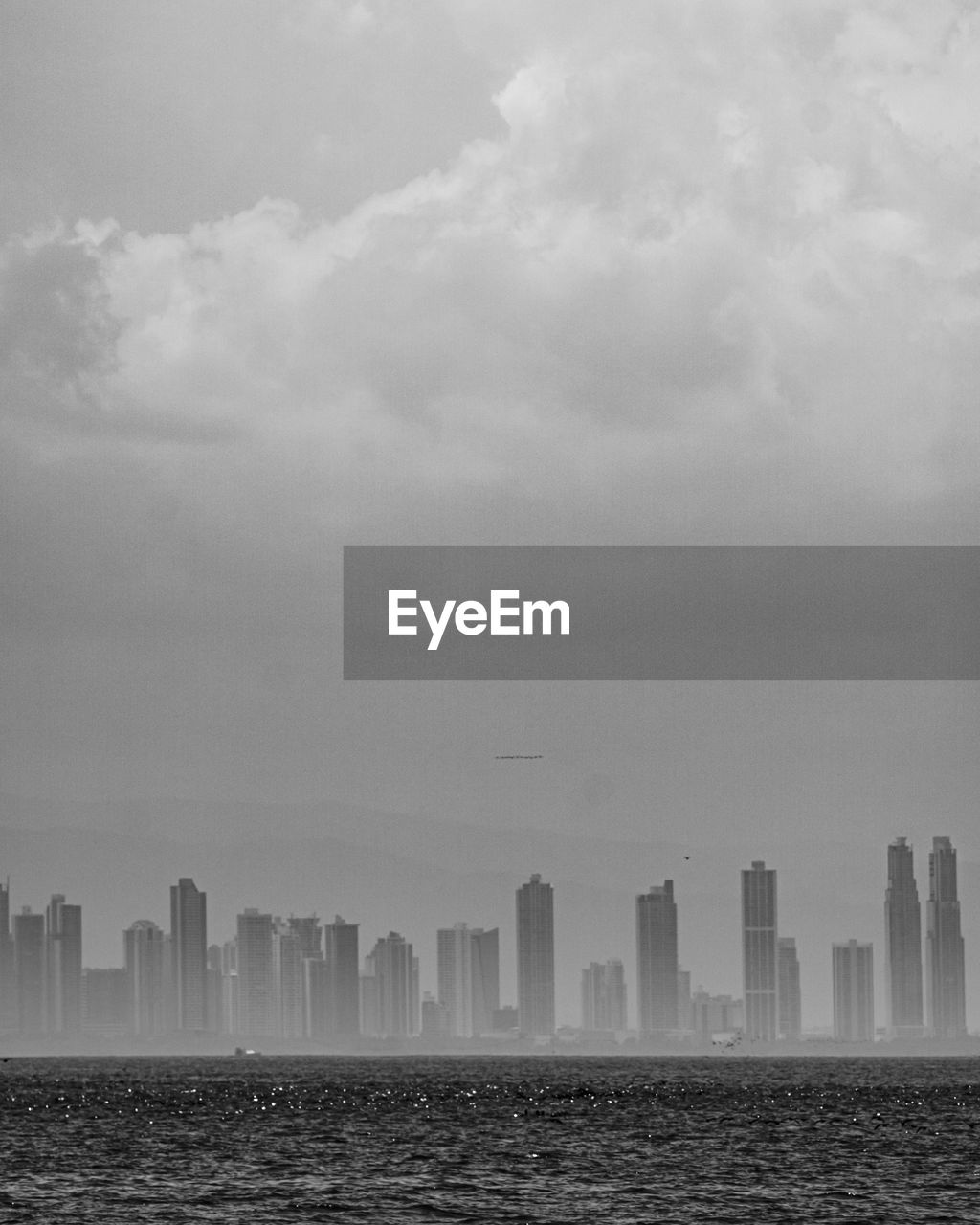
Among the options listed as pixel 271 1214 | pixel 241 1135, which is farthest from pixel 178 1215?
pixel 241 1135

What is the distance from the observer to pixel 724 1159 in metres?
138

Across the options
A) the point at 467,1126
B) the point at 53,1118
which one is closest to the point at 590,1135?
the point at 467,1126

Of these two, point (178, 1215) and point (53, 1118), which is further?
point (53, 1118)

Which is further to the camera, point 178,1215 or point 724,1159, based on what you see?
point 724,1159

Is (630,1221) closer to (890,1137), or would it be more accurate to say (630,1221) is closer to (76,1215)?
(76,1215)

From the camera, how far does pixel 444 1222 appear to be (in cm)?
10075

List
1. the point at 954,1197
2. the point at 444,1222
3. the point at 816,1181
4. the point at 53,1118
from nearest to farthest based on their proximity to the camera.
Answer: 1. the point at 444,1222
2. the point at 954,1197
3. the point at 816,1181
4. the point at 53,1118

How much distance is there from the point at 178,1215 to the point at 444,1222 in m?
13.0

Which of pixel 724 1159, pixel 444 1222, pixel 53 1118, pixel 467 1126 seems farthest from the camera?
pixel 53 1118

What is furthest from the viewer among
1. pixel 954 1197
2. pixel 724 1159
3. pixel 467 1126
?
pixel 467 1126

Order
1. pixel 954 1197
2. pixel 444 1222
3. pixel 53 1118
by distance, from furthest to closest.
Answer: pixel 53 1118 < pixel 954 1197 < pixel 444 1222

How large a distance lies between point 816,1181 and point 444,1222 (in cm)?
3047

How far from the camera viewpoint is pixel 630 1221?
10219 cm

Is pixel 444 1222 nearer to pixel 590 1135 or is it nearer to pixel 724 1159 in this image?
pixel 724 1159
